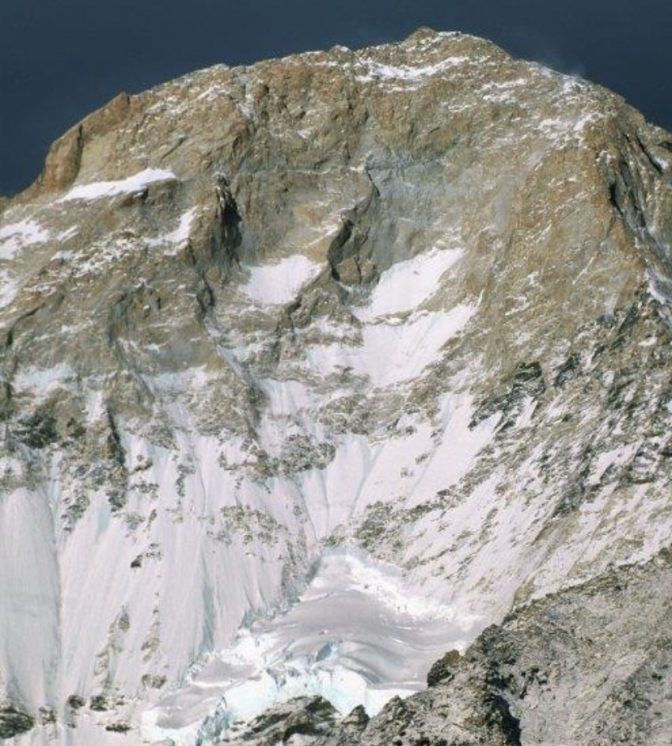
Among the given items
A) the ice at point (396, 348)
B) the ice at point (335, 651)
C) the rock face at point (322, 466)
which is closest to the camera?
A: the ice at point (335, 651)

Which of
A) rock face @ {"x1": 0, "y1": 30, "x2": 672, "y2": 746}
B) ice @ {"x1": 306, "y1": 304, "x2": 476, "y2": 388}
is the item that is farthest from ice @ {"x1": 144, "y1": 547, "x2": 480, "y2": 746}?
ice @ {"x1": 306, "y1": 304, "x2": 476, "y2": 388}

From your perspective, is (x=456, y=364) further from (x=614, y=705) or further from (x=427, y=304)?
(x=614, y=705)

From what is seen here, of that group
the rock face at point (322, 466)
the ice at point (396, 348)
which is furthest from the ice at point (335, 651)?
the ice at point (396, 348)

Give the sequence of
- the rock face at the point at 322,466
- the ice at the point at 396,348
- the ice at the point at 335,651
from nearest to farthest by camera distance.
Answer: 1. the ice at the point at 335,651
2. the rock face at the point at 322,466
3. the ice at the point at 396,348

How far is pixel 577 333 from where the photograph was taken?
17775 cm

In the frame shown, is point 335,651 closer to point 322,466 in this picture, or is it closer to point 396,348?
point 322,466

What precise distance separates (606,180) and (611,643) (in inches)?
3523

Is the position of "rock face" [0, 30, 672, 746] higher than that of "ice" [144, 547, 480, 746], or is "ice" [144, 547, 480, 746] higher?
"rock face" [0, 30, 672, 746]

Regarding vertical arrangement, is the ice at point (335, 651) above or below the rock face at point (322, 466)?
below

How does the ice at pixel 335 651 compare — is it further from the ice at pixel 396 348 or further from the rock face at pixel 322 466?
the ice at pixel 396 348

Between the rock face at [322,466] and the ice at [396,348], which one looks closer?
the rock face at [322,466]

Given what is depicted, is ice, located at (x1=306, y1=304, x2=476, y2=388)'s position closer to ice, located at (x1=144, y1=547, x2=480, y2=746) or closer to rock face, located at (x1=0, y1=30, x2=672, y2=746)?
rock face, located at (x1=0, y1=30, x2=672, y2=746)

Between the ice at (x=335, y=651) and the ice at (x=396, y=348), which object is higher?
the ice at (x=396, y=348)

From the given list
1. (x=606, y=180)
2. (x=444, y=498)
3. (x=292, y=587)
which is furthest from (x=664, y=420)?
(x=606, y=180)
